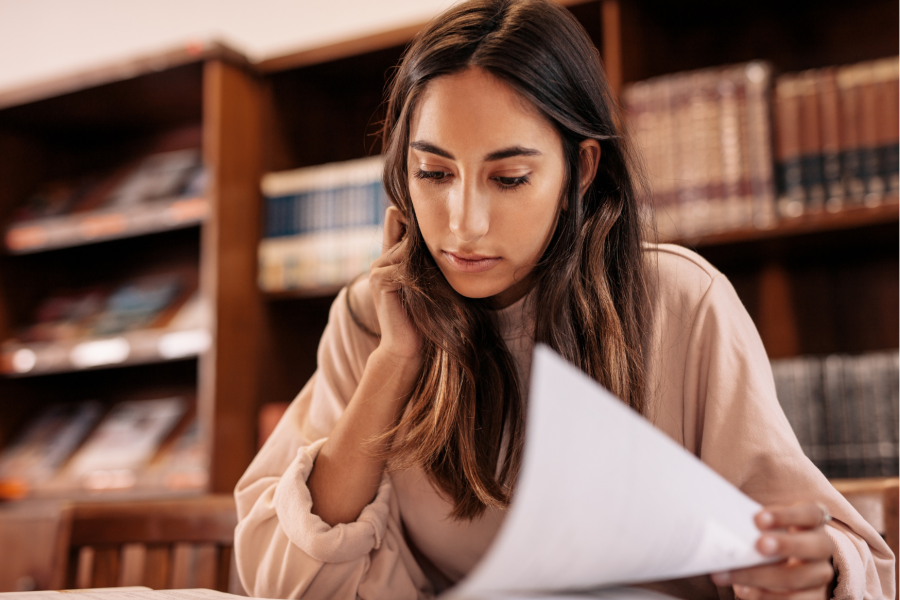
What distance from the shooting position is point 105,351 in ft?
7.18

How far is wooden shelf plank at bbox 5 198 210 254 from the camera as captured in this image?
2.13 m

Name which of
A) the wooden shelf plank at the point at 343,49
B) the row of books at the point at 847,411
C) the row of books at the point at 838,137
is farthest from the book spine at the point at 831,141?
the wooden shelf plank at the point at 343,49

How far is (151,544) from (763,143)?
1.29 meters

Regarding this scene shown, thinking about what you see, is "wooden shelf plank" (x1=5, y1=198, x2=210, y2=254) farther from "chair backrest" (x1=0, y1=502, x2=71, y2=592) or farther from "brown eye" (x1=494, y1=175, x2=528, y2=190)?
"brown eye" (x1=494, y1=175, x2=528, y2=190)

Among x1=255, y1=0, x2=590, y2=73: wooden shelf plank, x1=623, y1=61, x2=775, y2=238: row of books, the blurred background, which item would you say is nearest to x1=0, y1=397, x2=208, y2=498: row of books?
the blurred background

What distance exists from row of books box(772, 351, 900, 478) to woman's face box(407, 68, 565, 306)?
0.94 meters

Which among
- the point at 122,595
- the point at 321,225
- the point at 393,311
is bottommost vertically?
the point at 122,595

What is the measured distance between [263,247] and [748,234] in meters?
1.15

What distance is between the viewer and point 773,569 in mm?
637

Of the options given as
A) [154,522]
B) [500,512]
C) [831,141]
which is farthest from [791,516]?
[831,141]

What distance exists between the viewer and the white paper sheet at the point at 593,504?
1.42 ft

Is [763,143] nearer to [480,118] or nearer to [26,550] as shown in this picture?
[480,118]

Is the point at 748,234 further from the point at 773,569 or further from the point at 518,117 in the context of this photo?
the point at 773,569

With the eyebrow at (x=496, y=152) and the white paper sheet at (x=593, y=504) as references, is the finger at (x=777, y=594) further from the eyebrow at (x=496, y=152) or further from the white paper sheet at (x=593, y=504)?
the eyebrow at (x=496, y=152)
